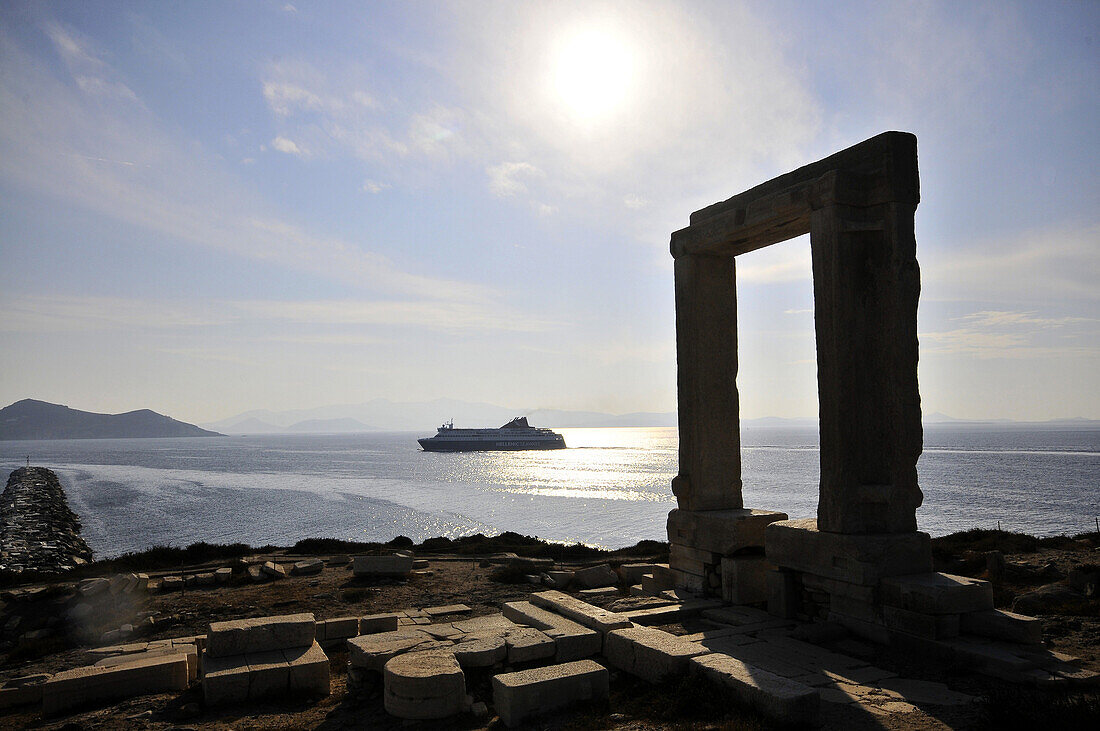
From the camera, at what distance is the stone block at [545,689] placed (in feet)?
18.3

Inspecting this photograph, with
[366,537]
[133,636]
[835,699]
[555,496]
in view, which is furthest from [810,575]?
[555,496]

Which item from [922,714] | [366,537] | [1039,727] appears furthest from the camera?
[366,537]

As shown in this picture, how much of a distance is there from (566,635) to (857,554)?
315 centimetres

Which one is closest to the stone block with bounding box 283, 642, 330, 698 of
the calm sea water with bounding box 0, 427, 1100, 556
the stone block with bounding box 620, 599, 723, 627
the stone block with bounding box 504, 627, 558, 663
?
the stone block with bounding box 504, 627, 558, 663

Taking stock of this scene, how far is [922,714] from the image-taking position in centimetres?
515

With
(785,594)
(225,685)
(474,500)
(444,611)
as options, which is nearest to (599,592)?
(444,611)

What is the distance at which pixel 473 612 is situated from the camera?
9922 millimetres

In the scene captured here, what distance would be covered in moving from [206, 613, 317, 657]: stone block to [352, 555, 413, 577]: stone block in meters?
5.22

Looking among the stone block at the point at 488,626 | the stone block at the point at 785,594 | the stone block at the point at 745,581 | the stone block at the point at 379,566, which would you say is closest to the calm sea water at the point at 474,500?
the stone block at the point at 379,566

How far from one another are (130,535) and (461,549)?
25655 mm

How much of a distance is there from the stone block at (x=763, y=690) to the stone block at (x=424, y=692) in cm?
205

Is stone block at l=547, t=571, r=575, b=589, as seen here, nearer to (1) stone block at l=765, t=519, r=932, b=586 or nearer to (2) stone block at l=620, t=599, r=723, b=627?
(2) stone block at l=620, t=599, r=723, b=627

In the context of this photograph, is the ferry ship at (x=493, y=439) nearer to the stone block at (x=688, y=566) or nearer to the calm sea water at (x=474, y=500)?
the calm sea water at (x=474, y=500)

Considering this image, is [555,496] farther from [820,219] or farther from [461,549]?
[820,219]
